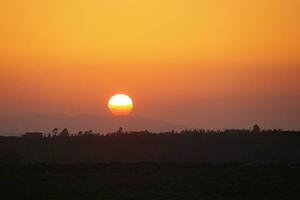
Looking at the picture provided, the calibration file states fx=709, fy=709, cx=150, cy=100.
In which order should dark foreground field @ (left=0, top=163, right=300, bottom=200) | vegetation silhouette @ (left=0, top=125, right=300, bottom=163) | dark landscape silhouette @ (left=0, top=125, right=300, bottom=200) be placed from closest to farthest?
dark foreground field @ (left=0, top=163, right=300, bottom=200) < dark landscape silhouette @ (left=0, top=125, right=300, bottom=200) < vegetation silhouette @ (left=0, top=125, right=300, bottom=163)

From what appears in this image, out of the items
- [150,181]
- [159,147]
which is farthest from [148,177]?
[159,147]

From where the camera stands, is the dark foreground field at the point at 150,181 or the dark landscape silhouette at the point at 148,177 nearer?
the dark foreground field at the point at 150,181

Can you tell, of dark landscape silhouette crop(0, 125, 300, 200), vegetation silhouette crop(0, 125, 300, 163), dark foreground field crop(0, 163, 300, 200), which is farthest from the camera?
vegetation silhouette crop(0, 125, 300, 163)

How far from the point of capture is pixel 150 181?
30.9 m

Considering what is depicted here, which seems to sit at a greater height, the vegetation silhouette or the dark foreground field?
the vegetation silhouette

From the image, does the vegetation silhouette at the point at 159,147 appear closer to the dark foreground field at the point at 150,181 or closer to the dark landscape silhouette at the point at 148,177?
the dark landscape silhouette at the point at 148,177

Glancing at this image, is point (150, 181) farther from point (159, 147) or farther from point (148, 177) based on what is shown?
point (159, 147)

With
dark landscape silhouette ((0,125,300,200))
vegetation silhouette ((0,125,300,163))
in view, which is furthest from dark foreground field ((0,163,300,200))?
vegetation silhouette ((0,125,300,163))

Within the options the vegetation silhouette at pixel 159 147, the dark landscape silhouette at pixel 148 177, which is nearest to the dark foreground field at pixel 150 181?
the dark landscape silhouette at pixel 148 177

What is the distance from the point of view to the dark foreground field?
2715cm

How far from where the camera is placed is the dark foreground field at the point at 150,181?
89.1 feet

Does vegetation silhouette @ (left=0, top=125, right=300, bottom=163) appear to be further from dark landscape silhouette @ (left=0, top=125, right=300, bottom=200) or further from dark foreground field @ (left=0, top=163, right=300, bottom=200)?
dark foreground field @ (left=0, top=163, right=300, bottom=200)

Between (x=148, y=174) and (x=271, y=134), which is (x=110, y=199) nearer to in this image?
(x=148, y=174)

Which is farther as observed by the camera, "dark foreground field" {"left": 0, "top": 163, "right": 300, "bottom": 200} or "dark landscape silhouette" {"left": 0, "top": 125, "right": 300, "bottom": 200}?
"dark landscape silhouette" {"left": 0, "top": 125, "right": 300, "bottom": 200}
